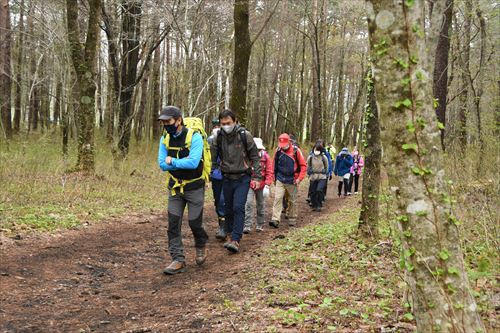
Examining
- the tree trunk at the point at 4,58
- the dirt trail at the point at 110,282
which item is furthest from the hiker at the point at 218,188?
the tree trunk at the point at 4,58

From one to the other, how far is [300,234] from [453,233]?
5.78 meters

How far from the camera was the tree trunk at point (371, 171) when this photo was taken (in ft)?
22.0

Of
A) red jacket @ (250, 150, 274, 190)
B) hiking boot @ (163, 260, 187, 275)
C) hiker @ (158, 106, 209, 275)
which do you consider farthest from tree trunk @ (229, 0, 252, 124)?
hiking boot @ (163, 260, 187, 275)

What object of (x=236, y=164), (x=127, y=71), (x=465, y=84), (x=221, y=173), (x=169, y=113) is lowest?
(x=221, y=173)

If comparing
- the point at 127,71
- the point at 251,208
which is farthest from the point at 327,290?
the point at 127,71

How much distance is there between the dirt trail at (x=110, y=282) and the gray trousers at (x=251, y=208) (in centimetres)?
71

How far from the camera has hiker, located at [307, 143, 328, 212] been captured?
42.3ft

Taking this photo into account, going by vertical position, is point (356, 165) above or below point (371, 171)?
below

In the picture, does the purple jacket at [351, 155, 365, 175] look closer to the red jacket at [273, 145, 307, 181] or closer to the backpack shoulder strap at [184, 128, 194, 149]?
the red jacket at [273, 145, 307, 181]

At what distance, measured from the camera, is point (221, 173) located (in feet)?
25.6

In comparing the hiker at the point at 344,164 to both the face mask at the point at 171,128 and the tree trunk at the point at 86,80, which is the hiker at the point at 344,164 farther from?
the face mask at the point at 171,128

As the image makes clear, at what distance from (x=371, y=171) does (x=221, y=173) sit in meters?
2.58

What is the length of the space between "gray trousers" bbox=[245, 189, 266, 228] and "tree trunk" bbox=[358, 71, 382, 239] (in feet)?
9.19

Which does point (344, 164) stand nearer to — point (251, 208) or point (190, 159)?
point (251, 208)
